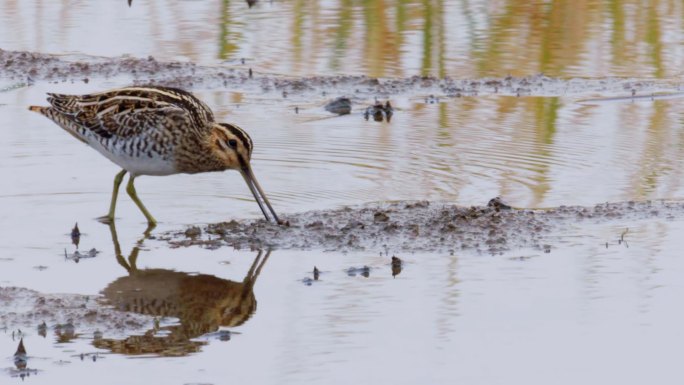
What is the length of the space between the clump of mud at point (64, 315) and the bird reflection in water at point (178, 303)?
12cm

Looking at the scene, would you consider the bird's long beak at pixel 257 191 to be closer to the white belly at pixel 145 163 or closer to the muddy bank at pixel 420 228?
the muddy bank at pixel 420 228

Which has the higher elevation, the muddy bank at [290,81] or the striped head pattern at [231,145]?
the striped head pattern at [231,145]

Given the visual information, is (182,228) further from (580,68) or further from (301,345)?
(580,68)

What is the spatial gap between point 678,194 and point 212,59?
18.1 ft

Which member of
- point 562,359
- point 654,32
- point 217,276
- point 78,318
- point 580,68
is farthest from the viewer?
point 654,32

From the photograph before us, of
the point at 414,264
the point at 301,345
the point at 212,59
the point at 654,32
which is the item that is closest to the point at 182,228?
the point at 414,264

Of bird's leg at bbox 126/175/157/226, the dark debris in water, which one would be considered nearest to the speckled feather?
bird's leg at bbox 126/175/157/226

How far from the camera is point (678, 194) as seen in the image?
9219mm

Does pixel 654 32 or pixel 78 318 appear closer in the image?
pixel 78 318

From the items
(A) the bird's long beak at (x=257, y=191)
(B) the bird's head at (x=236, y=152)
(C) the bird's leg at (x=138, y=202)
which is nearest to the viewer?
(A) the bird's long beak at (x=257, y=191)

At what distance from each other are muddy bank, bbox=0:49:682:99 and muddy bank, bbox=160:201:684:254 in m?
3.31

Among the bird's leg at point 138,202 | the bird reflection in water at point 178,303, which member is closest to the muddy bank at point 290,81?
the bird's leg at point 138,202

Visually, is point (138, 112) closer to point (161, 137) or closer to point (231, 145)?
point (161, 137)

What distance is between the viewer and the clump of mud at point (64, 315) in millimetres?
6859
